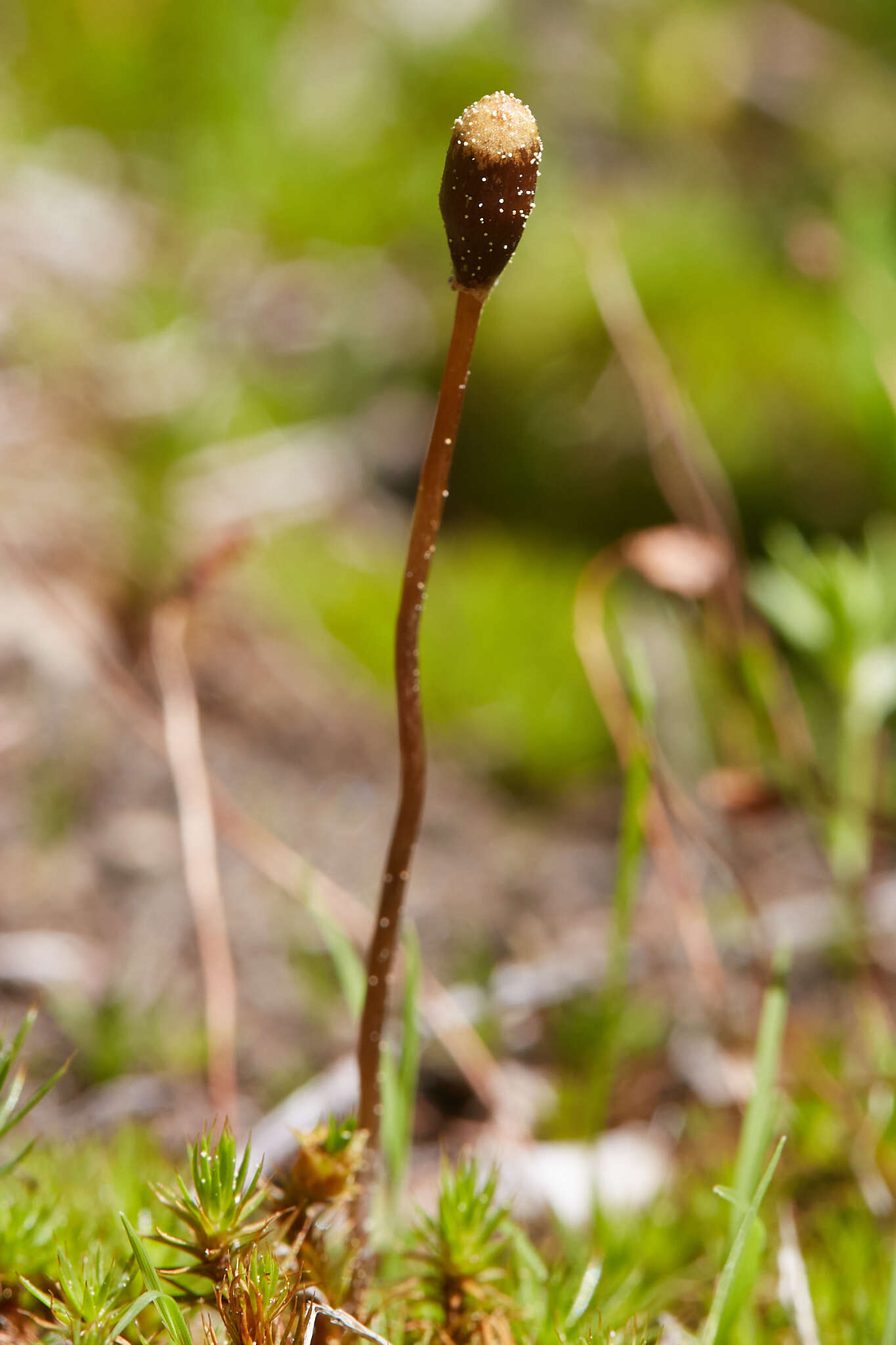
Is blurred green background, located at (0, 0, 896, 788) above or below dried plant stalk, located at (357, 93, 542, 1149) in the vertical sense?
above

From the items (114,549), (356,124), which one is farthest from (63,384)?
(356,124)

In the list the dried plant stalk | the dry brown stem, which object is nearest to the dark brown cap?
the dried plant stalk

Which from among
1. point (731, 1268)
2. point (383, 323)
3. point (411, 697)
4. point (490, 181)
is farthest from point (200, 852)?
point (383, 323)

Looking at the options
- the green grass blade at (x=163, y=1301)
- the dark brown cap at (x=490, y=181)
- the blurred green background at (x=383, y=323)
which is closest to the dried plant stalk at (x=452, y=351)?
the dark brown cap at (x=490, y=181)

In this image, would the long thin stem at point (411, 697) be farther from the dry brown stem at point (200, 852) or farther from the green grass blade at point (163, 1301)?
the dry brown stem at point (200, 852)

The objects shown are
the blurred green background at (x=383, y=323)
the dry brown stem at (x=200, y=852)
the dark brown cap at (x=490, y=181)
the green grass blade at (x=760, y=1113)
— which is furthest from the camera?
the blurred green background at (x=383, y=323)

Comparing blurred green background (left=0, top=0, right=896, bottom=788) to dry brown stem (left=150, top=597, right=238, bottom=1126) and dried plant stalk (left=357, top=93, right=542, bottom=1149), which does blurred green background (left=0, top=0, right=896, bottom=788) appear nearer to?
dry brown stem (left=150, top=597, right=238, bottom=1126)

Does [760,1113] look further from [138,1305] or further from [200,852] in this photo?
[200,852]

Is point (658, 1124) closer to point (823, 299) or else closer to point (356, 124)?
point (823, 299)
